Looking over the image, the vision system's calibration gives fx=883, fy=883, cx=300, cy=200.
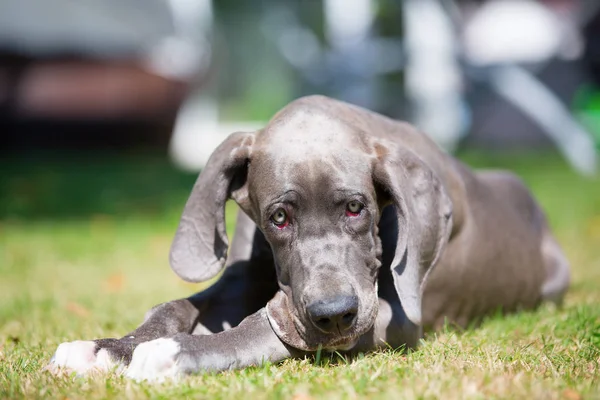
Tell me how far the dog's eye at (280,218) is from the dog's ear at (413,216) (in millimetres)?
462

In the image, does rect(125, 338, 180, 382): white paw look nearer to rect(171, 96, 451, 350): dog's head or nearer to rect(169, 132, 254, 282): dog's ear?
rect(171, 96, 451, 350): dog's head

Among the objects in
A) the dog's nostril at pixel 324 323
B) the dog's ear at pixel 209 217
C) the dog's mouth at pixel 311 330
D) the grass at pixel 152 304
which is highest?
the dog's ear at pixel 209 217

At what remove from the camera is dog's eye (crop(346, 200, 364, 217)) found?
3965 millimetres

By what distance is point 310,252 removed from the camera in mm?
3844

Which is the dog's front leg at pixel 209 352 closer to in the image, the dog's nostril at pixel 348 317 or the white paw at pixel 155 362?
the white paw at pixel 155 362

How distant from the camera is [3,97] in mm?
14164

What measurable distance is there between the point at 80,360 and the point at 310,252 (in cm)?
107

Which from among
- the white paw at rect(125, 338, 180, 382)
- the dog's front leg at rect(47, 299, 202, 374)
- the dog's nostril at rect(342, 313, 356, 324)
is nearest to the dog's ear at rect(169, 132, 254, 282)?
the dog's front leg at rect(47, 299, 202, 374)

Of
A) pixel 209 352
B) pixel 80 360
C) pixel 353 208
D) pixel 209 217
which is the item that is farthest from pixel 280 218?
pixel 80 360

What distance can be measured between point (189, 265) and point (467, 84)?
42.7 ft

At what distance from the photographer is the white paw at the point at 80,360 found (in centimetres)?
364

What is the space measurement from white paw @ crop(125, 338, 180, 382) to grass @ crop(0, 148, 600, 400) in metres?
0.08

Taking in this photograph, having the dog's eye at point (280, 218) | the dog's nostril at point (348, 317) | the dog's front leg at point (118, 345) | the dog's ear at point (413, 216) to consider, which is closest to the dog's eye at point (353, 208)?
the dog's ear at point (413, 216)

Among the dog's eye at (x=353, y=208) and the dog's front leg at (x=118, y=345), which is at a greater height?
the dog's eye at (x=353, y=208)
